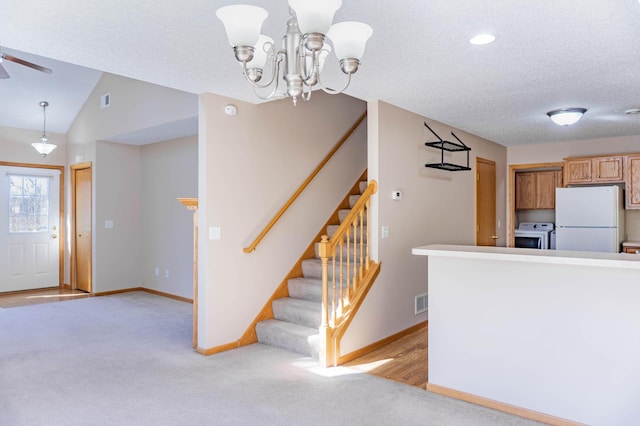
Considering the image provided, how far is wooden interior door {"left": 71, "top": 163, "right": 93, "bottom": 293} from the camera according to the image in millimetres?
6832

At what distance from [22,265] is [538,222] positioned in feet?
28.1

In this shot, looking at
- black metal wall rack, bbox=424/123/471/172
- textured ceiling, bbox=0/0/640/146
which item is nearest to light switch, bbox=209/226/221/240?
textured ceiling, bbox=0/0/640/146

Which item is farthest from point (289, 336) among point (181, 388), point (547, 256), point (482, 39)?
point (482, 39)

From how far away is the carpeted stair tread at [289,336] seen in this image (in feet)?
12.4

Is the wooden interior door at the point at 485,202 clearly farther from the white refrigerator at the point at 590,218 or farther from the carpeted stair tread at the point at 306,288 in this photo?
the carpeted stair tread at the point at 306,288

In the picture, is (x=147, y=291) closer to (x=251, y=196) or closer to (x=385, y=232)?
(x=251, y=196)

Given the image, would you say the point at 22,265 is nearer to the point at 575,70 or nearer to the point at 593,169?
the point at 575,70

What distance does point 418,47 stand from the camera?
2.76m

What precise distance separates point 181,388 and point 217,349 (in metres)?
0.82

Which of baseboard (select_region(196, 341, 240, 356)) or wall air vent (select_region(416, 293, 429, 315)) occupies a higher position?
wall air vent (select_region(416, 293, 429, 315))

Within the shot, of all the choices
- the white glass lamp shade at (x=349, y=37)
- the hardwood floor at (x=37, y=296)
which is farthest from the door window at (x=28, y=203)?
the white glass lamp shade at (x=349, y=37)

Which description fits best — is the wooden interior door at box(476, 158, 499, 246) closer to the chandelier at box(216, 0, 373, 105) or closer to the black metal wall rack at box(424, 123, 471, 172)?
the black metal wall rack at box(424, 123, 471, 172)

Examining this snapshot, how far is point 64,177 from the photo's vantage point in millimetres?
7379

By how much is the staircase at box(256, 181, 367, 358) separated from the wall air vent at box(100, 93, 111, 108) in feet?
13.5
